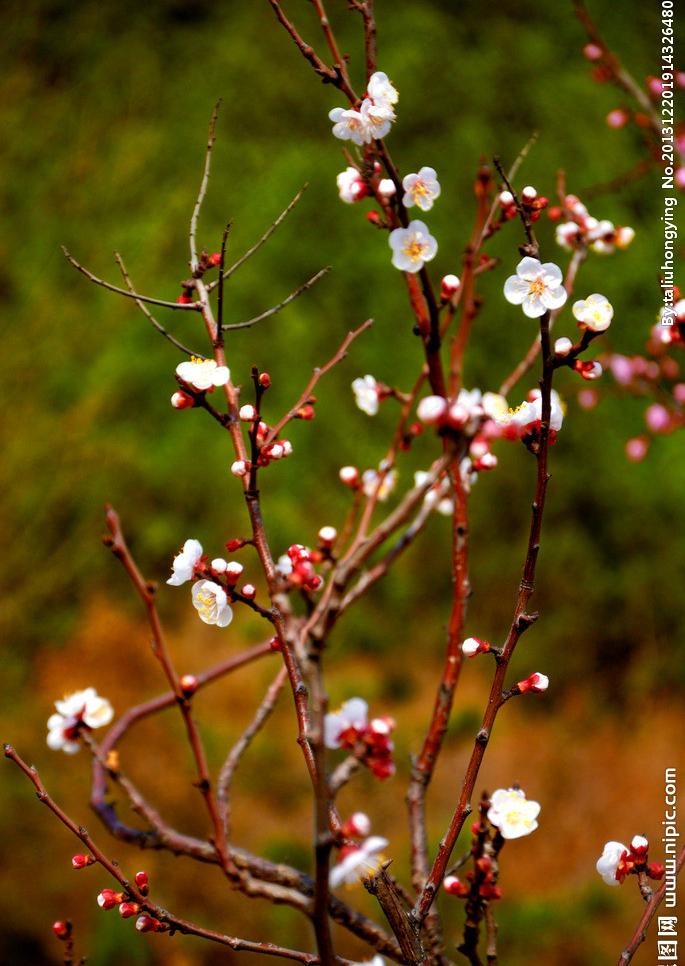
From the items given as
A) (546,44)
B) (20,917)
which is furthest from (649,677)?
(546,44)

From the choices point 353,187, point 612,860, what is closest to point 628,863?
point 612,860

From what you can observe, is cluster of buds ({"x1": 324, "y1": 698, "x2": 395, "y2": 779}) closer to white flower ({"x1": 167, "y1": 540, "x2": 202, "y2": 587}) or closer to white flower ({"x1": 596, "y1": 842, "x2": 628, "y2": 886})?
white flower ({"x1": 167, "y1": 540, "x2": 202, "y2": 587})

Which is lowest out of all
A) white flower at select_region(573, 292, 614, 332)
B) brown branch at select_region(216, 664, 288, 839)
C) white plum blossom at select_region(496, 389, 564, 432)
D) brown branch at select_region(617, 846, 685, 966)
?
brown branch at select_region(617, 846, 685, 966)

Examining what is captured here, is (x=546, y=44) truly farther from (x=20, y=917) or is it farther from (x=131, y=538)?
(x=20, y=917)

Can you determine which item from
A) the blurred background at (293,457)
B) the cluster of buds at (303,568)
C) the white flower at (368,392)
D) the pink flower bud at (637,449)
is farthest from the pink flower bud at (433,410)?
the pink flower bud at (637,449)

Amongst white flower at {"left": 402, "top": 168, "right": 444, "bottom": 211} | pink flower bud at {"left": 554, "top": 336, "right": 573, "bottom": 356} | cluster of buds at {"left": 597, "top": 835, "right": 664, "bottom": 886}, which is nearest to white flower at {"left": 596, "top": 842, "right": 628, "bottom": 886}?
cluster of buds at {"left": 597, "top": 835, "right": 664, "bottom": 886}

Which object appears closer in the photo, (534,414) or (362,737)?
(362,737)

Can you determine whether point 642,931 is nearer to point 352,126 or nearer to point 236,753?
point 236,753
